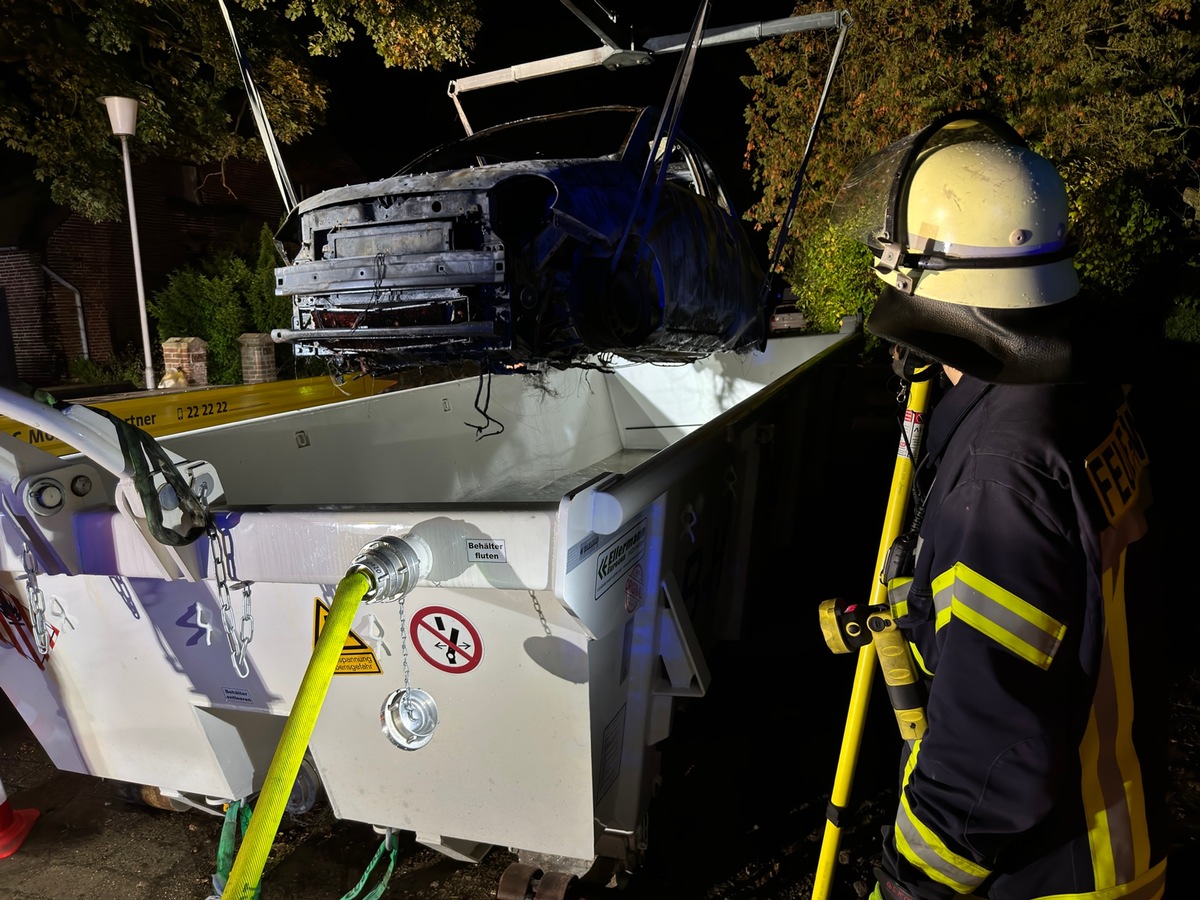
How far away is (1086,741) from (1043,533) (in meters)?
0.41

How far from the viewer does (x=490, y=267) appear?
2.75 meters

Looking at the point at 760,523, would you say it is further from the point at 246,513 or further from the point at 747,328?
the point at 246,513

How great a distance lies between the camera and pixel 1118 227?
1115 centimetres

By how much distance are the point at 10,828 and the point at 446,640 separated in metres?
2.19

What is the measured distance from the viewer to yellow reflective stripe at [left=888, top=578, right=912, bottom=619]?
1618 millimetres

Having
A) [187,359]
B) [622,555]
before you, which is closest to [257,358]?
[187,359]

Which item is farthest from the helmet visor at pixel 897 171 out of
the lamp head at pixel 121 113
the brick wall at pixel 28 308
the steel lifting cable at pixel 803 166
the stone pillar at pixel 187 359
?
the brick wall at pixel 28 308

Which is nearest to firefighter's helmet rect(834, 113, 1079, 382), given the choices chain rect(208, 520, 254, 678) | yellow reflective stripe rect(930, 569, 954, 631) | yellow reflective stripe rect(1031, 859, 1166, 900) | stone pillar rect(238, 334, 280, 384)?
yellow reflective stripe rect(930, 569, 954, 631)

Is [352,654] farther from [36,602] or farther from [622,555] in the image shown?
[36,602]

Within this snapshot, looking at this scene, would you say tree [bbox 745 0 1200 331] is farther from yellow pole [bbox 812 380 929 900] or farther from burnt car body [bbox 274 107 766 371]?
yellow pole [bbox 812 380 929 900]

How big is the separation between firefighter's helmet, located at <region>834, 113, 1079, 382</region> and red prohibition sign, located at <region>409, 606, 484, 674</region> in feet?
3.96

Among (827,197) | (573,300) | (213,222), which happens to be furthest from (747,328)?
(213,222)

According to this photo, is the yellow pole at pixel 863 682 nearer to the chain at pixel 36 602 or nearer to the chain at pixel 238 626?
the chain at pixel 238 626

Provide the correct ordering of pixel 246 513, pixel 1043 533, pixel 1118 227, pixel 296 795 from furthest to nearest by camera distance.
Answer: pixel 1118 227
pixel 296 795
pixel 246 513
pixel 1043 533
